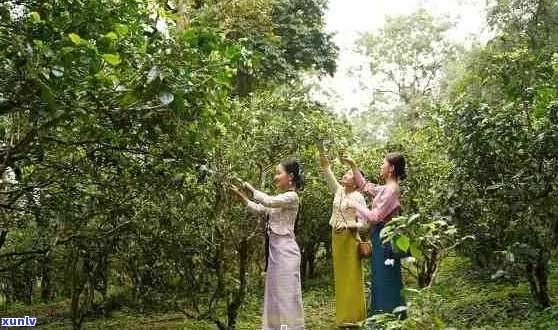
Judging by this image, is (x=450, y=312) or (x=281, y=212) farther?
(x=450, y=312)

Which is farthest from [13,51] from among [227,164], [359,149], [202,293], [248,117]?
[359,149]

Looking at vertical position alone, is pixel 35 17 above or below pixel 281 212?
above

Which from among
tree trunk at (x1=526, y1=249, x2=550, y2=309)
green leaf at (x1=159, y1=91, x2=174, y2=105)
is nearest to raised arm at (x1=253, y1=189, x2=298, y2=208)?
green leaf at (x1=159, y1=91, x2=174, y2=105)

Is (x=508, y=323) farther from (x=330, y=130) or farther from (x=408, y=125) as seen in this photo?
(x=408, y=125)

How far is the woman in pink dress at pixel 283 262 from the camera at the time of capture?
16.5 feet

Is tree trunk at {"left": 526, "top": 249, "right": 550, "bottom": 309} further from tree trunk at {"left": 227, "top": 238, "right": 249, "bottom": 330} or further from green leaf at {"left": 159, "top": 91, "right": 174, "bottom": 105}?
Answer: green leaf at {"left": 159, "top": 91, "right": 174, "bottom": 105}

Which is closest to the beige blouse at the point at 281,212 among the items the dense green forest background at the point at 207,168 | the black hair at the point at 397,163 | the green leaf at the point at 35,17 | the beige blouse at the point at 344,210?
the beige blouse at the point at 344,210

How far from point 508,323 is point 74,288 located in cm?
535

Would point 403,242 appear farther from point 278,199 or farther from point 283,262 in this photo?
point 283,262

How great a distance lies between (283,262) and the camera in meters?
5.07

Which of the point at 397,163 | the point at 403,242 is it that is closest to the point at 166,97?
the point at 403,242

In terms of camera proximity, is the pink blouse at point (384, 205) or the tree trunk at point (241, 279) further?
the tree trunk at point (241, 279)

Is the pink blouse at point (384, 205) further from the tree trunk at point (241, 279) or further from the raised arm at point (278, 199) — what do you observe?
the tree trunk at point (241, 279)

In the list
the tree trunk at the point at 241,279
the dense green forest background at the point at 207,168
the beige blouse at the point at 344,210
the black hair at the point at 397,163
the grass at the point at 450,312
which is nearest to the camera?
the dense green forest background at the point at 207,168
